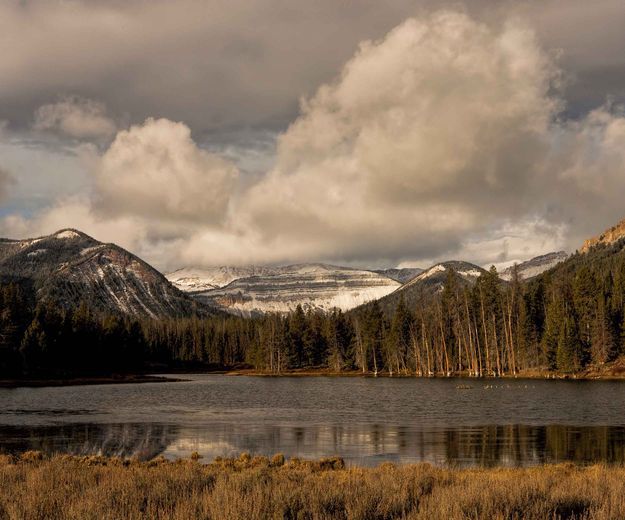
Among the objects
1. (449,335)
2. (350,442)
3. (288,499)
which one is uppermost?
(449,335)

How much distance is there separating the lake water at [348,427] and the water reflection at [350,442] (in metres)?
0.06

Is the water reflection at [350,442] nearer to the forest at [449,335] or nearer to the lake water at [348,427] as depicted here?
the lake water at [348,427]

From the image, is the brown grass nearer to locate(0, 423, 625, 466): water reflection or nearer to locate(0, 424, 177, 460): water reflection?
locate(0, 423, 625, 466): water reflection

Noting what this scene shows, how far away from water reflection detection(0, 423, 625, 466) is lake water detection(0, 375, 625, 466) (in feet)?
0.20

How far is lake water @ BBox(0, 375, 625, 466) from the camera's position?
112 feet

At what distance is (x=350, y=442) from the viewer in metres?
38.7

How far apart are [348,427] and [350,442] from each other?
8.51 meters

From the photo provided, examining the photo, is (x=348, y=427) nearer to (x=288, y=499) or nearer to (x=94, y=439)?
(x=94, y=439)

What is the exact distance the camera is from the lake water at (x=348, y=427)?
3416cm

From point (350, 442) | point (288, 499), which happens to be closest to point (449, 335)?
point (350, 442)

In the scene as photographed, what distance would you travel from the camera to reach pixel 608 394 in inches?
2859

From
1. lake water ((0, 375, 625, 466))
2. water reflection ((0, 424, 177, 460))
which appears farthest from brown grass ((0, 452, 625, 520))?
water reflection ((0, 424, 177, 460))

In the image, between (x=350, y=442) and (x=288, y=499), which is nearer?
(x=288, y=499)

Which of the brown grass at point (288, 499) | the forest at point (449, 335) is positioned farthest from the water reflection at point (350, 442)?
the forest at point (449, 335)
